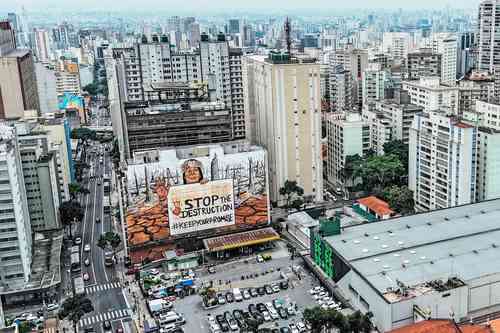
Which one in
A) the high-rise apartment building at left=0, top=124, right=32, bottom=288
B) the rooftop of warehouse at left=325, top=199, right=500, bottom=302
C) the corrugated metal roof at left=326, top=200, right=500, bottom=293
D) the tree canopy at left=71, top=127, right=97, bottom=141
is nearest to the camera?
the rooftop of warehouse at left=325, top=199, right=500, bottom=302

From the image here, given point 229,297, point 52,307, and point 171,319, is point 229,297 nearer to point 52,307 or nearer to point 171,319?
point 171,319

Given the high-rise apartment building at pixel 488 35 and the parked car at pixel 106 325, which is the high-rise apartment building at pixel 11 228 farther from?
the high-rise apartment building at pixel 488 35

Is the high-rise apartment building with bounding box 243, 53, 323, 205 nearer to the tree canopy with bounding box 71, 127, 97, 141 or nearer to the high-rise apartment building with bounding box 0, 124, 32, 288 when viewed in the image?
the high-rise apartment building with bounding box 0, 124, 32, 288

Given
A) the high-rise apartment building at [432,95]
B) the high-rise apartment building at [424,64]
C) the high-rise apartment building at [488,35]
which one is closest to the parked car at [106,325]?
the high-rise apartment building at [432,95]

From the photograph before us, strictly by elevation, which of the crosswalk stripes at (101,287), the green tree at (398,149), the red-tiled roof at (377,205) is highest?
the green tree at (398,149)

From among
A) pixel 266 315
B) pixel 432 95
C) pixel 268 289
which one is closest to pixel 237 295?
pixel 268 289

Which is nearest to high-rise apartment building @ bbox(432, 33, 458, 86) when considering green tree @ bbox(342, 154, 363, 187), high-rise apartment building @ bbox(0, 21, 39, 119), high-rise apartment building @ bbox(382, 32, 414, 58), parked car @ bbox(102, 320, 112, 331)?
high-rise apartment building @ bbox(382, 32, 414, 58)

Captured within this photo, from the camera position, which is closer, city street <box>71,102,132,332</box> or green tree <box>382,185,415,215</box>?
city street <box>71,102,132,332</box>
